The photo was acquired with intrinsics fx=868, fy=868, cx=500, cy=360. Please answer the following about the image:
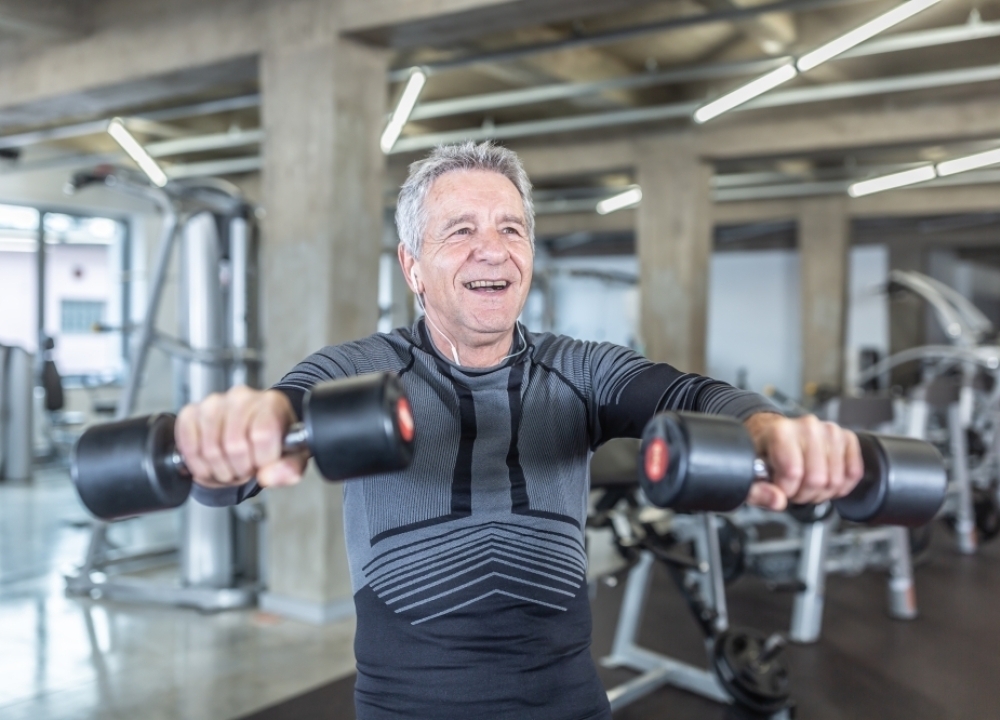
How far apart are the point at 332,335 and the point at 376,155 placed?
829mm

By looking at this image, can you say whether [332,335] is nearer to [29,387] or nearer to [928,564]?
[928,564]

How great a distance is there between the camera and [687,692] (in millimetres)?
2877

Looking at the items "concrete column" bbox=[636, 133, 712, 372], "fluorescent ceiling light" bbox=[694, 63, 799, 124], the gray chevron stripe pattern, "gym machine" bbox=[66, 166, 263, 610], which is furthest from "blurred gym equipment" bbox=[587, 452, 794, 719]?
"concrete column" bbox=[636, 133, 712, 372]

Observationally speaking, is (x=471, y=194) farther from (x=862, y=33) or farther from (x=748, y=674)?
(x=862, y=33)

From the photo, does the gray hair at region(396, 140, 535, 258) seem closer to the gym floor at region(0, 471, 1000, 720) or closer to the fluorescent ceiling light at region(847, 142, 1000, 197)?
the gym floor at region(0, 471, 1000, 720)

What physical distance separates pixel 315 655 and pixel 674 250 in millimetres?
4745

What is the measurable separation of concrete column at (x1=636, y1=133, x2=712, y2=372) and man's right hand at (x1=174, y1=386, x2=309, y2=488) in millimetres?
6130

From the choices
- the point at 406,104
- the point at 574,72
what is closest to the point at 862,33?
the point at 574,72

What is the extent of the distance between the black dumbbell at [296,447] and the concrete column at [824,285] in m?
9.68

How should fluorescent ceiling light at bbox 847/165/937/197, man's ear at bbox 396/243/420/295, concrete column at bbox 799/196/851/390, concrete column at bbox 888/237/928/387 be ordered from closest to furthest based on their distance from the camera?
man's ear at bbox 396/243/420/295 → fluorescent ceiling light at bbox 847/165/937/197 → concrete column at bbox 799/196/851/390 → concrete column at bbox 888/237/928/387

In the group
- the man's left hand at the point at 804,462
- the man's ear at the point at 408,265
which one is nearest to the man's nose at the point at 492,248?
the man's ear at the point at 408,265

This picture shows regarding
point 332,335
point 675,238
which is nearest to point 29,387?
point 332,335

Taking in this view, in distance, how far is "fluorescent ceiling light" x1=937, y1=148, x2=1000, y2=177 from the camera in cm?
668

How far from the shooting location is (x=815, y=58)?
4418 mm
